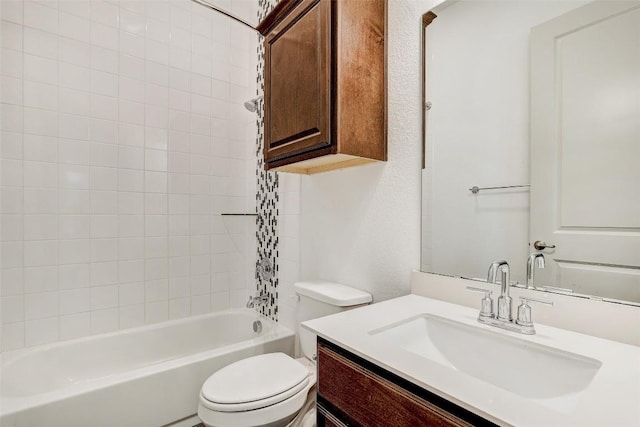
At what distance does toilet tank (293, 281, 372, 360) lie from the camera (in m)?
1.37

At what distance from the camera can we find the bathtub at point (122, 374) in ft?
4.32

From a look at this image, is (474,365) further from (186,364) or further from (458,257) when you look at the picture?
(186,364)

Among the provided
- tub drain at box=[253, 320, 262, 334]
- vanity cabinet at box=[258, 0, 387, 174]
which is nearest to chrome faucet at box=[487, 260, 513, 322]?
vanity cabinet at box=[258, 0, 387, 174]

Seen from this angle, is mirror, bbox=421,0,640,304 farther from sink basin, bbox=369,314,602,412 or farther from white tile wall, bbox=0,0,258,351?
white tile wall, bbox=0,0,258,351

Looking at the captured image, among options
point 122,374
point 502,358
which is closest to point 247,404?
point 122,374

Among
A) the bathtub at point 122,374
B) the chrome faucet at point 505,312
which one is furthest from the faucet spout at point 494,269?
the bathtub at point 122,374

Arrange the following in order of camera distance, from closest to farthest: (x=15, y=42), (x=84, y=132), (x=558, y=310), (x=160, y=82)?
(x=558, y=310), (x=15, y=42), (x=84, y=132), (x=160, y=82)

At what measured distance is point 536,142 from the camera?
0.96 meters

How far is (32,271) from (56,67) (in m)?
1.17

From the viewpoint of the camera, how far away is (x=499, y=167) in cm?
106

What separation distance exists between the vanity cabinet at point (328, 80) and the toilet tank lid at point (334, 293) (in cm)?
60

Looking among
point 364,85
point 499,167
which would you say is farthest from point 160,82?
point 499,167

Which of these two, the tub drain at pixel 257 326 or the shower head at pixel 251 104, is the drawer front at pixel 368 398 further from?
the shower head at pixel 251 104

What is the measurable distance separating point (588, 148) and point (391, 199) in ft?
2.19
